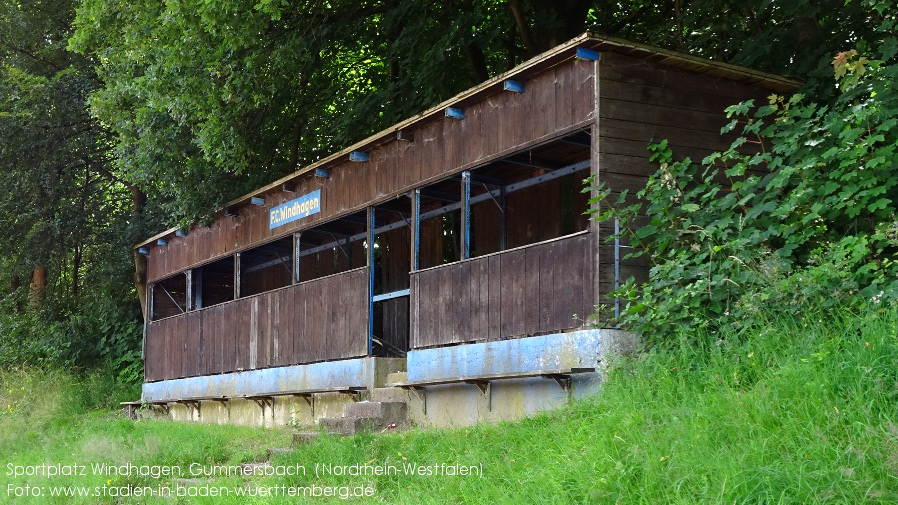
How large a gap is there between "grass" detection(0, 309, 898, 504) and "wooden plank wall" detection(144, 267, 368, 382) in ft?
12.3

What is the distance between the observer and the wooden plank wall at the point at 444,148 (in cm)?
1071

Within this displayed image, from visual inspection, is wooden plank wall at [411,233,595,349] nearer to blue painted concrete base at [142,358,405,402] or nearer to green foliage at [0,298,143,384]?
blue painted concrete base at [142,358,405,402]

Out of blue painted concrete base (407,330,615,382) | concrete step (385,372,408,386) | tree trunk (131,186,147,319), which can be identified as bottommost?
concrete step (385,372,408,386)

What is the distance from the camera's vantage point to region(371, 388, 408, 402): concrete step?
42.6 ft

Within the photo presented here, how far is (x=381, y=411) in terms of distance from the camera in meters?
12.4

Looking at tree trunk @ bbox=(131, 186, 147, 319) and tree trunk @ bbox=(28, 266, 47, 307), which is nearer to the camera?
tree trunk @ bbox=(131, 186, 147, 319)

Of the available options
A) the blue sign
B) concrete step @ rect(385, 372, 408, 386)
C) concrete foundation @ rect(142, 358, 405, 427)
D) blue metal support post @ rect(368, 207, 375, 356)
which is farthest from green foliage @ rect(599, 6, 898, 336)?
the blue sign

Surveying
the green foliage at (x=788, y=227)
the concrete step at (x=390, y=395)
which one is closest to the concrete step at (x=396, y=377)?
the concrete step at (x=390, y=395)

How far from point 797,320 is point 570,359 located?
2.50 metres

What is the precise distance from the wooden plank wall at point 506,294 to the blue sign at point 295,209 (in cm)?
335

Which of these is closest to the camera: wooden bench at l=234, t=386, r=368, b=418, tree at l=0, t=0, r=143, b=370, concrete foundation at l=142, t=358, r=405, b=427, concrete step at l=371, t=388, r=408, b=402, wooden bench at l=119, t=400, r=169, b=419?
concrete step at l=371, t=388, r=408, b=402

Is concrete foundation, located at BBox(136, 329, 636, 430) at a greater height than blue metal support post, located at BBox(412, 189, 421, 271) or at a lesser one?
lesser

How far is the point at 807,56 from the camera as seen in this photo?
13125 millimetres

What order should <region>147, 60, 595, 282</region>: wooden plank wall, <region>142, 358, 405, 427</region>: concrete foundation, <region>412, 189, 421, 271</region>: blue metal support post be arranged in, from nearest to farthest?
<region>147, 60, 595, 282</region>: wooden plank wall → <region>412, 189, 421, 271</region>: blue metal support post → <region>142, 358, 405, 427</region>: concrete foundation
